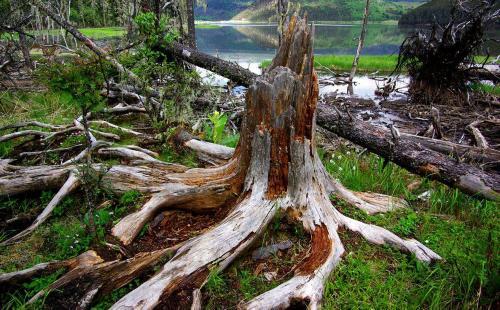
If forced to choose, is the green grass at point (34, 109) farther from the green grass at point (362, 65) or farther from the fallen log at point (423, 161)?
the green grass at point (362, 65)

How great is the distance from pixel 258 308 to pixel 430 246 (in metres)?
2.40

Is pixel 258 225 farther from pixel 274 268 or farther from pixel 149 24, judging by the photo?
pixel 149 24

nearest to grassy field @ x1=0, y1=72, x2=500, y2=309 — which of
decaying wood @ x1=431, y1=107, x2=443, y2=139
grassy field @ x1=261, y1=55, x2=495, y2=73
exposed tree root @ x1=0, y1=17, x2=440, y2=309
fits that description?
exposed tree root @ x1=0, y1=17, x2=440, y2=309

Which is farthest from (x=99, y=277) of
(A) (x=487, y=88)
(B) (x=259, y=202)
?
(A) (x=487, y=88)

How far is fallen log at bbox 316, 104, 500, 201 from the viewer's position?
500cm

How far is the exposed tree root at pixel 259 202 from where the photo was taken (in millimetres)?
3029

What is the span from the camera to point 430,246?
4055 mm

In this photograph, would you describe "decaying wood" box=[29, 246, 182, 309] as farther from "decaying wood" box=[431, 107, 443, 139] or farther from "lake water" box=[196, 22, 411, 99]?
"decaying wood" box=[431, 107, 443, 139]

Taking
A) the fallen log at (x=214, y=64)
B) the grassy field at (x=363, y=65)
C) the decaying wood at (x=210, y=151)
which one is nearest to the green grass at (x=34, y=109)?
the fallen log at (x=214, y=64)

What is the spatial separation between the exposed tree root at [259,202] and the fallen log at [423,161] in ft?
4.51

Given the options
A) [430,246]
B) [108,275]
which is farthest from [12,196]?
[430,246]

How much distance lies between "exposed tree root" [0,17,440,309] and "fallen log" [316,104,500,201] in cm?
137

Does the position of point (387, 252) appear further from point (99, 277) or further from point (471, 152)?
point (471, 152)

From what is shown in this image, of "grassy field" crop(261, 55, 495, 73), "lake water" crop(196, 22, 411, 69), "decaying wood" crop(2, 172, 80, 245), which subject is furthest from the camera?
"lake water" crop(196, 22, 411, 69)
